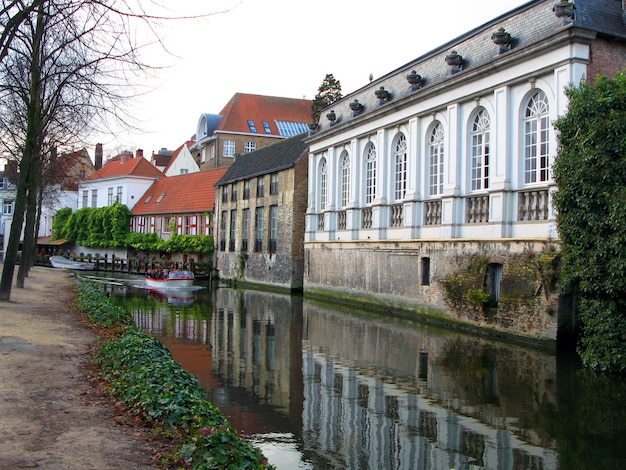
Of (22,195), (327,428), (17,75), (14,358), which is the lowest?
(327,428)

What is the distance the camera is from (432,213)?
22359 mm

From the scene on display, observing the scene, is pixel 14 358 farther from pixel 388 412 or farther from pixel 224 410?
pixel 388 412

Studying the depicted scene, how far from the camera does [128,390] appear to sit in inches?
314

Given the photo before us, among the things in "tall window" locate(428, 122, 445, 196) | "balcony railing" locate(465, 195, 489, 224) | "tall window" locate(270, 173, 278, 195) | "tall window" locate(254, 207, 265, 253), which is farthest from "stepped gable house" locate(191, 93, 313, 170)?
"balcony railing" locate(465, 195, 489, 224)

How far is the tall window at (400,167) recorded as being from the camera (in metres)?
25.0

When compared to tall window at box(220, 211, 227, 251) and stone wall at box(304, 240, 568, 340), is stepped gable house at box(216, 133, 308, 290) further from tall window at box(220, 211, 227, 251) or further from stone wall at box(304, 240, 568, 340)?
stone wall at box(304, 240, 568, 340)

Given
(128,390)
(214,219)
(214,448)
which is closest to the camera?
(214,448)

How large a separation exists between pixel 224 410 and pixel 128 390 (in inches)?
79.9

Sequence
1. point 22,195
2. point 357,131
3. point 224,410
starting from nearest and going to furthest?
point 224,410 → point 22,195 → point 357,131

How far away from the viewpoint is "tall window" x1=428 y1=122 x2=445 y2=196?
2241cm

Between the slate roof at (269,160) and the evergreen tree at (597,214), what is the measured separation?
2173 cm

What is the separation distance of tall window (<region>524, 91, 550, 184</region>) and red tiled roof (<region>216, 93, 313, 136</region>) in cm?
4968

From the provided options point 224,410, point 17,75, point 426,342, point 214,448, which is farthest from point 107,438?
point 17,75

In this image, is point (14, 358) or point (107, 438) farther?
point (14, 358)
